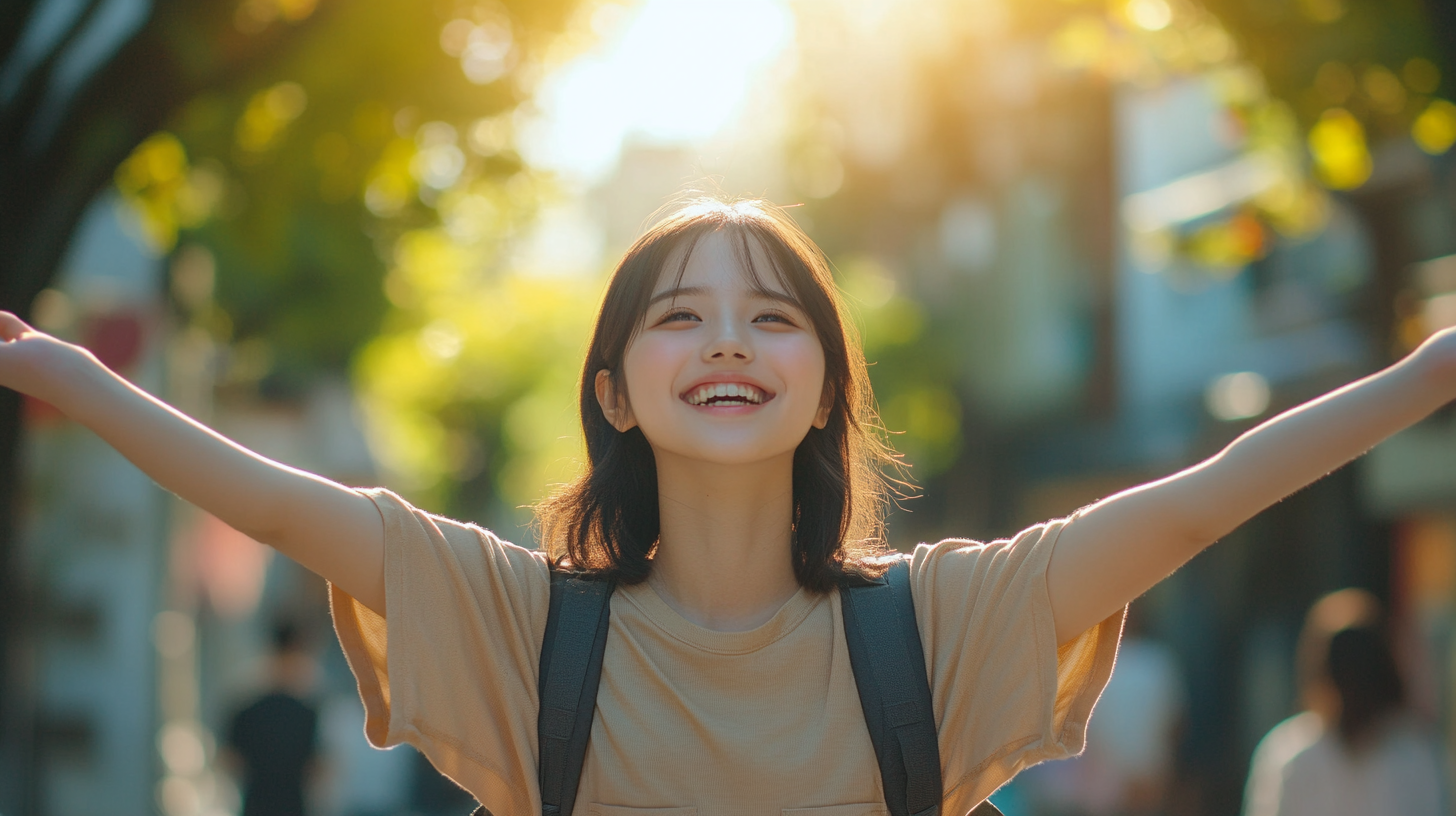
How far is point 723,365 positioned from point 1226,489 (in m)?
0.74

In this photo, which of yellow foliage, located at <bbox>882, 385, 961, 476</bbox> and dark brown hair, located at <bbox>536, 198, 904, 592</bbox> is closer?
dark brown hair, located at <bbox>536, 198, 904, 592</bbox>

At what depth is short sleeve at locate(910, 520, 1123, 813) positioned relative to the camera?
2227 mm

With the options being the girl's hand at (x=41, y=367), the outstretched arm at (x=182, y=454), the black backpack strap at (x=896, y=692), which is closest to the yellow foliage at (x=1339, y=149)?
the black backpack strap at (x=896, y=692)

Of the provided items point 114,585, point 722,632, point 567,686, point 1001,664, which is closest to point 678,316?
point 722,632

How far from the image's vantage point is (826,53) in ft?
34.9

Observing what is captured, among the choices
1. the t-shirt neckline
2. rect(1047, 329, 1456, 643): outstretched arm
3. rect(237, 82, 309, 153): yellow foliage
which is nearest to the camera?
rect(1047, 329, 1456, 643): outstretched arm

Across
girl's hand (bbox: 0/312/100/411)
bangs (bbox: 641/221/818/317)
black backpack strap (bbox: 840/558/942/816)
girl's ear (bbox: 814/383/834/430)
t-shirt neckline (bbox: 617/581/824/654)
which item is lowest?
Answer: black backpack strap (bbox: 840/558/942/816)

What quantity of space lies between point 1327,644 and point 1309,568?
12306 mm

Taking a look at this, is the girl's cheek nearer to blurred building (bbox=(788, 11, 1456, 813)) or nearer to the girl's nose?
the girl's nose

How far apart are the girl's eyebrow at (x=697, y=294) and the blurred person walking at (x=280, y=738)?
18.7 ft

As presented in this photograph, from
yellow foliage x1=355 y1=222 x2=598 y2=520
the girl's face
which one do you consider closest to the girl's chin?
the girl's face

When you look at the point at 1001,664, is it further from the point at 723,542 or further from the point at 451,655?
the point at 451,655

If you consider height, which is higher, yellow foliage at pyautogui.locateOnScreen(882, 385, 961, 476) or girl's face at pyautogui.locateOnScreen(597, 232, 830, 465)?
yellow foliage at pyautogui.locateOnScreen(882, 385, 961, 476)

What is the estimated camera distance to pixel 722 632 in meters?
2.38
